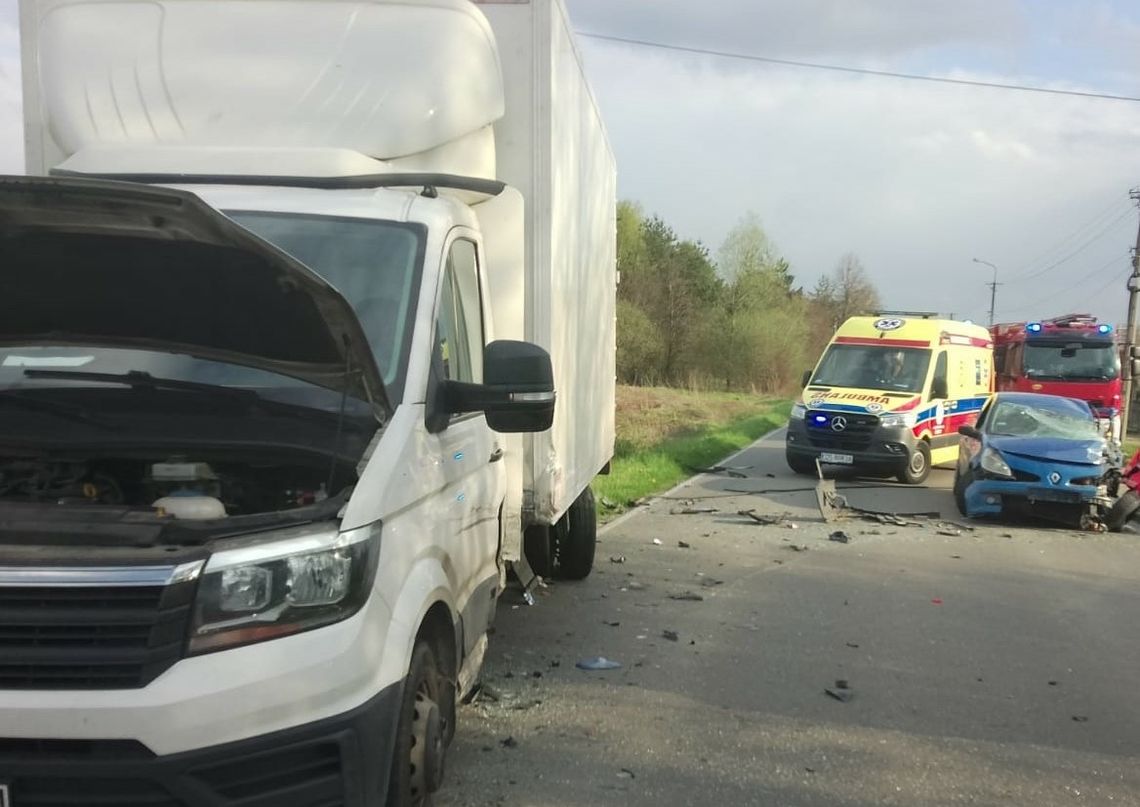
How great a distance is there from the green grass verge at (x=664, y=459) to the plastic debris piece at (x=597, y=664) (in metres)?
5.79

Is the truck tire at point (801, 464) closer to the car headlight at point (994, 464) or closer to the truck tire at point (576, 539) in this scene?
the car headlight at point (994, 464)

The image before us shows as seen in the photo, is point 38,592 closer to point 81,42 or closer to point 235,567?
point 235,567

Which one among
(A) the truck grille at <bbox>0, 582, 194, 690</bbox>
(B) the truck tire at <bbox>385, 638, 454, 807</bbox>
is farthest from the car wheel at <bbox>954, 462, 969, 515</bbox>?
(A) the truck grille at <bbox>0, 582, 194, 690</bbox>

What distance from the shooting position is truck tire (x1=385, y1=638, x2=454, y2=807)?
302 cm

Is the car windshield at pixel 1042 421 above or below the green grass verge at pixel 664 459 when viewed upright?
above

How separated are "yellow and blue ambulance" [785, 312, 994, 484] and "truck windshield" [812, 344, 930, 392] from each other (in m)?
0.02

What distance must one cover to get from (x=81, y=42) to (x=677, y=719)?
439cm

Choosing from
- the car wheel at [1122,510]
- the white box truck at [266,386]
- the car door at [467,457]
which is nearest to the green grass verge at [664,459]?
the car wheel at [1122,510]

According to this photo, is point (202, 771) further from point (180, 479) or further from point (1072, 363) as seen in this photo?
point (1072, 363)

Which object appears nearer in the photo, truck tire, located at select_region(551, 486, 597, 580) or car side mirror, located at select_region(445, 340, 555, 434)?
car side mirror, located at select_region(445, 340, 555, 434)

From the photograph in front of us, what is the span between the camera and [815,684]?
5.55m

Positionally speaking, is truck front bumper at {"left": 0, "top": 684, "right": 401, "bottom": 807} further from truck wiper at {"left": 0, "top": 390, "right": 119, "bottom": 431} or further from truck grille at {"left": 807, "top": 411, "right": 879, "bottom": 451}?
truck grille at {"left": 807, "top": 411, "right": 879, "bottom": 451}

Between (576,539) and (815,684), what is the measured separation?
266 cm

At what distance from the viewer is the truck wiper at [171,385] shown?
3105mm
